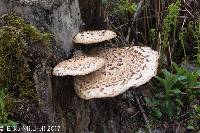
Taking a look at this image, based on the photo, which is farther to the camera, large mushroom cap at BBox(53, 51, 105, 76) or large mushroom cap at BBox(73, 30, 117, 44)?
large mushroom cap at BBox(73, 30, 117, 44)

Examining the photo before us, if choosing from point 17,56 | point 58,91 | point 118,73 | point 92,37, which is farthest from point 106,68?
point 17,56

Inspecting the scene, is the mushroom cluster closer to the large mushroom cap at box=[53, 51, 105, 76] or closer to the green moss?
the large mushroom cap at box=[53, 51, 105, 76]

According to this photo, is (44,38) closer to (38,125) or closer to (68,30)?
(68,30)

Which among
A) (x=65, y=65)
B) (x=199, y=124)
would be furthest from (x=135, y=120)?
(x=65, y=65)

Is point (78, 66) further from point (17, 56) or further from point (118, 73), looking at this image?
point (17, 56)

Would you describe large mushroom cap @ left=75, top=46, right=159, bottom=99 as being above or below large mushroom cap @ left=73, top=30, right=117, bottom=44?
below

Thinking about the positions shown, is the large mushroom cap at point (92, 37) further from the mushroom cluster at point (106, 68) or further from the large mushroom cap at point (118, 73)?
the large mushroom cap at point (118, 73)

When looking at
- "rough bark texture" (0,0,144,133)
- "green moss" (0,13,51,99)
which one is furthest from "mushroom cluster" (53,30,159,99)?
"green moss" (0,13,51,99)

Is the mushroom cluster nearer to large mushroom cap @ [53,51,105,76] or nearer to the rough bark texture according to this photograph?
large mushroom cap @ [53,51,105,76]
